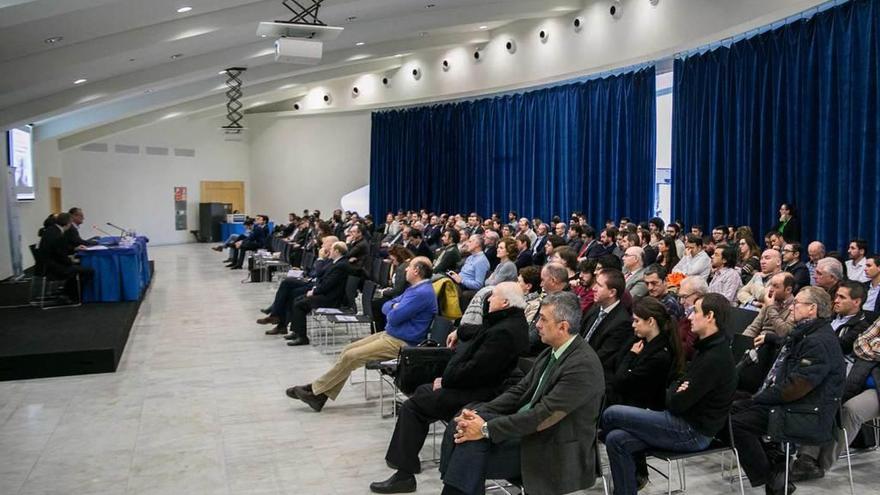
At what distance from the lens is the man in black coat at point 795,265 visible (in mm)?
6684

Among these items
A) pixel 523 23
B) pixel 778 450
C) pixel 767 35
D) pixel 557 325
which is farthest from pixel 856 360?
pixel 523 23

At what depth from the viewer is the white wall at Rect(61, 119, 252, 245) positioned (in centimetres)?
2169

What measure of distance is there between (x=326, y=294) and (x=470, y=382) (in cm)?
390

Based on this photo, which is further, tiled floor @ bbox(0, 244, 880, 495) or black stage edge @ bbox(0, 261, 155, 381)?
black stage edge @ bbox(0, 261, 155, 381)

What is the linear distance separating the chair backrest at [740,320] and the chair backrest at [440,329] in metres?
1.93

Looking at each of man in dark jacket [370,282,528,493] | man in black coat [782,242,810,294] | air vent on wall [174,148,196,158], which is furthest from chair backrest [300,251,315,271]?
air vent on wall [174,148,196,158]

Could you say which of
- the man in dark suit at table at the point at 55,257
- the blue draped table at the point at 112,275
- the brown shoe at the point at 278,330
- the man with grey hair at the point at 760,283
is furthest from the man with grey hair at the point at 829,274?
the man in dark suit at table at the point at 55,257

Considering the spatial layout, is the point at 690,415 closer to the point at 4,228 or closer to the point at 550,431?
the point at 550,431

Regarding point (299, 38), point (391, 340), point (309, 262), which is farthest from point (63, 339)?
point (299, 38)

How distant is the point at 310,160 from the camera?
76.0ft

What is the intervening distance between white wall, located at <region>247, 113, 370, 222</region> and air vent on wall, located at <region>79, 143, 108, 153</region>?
15.6ft

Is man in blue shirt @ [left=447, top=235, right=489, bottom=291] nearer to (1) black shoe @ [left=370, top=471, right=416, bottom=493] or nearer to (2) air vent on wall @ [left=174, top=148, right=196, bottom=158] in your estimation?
(1) black shoe @ [left=370, top=471, right=416, bottom=493]

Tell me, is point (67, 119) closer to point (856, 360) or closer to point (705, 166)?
point (705, 166)

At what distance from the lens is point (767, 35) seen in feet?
33.1
